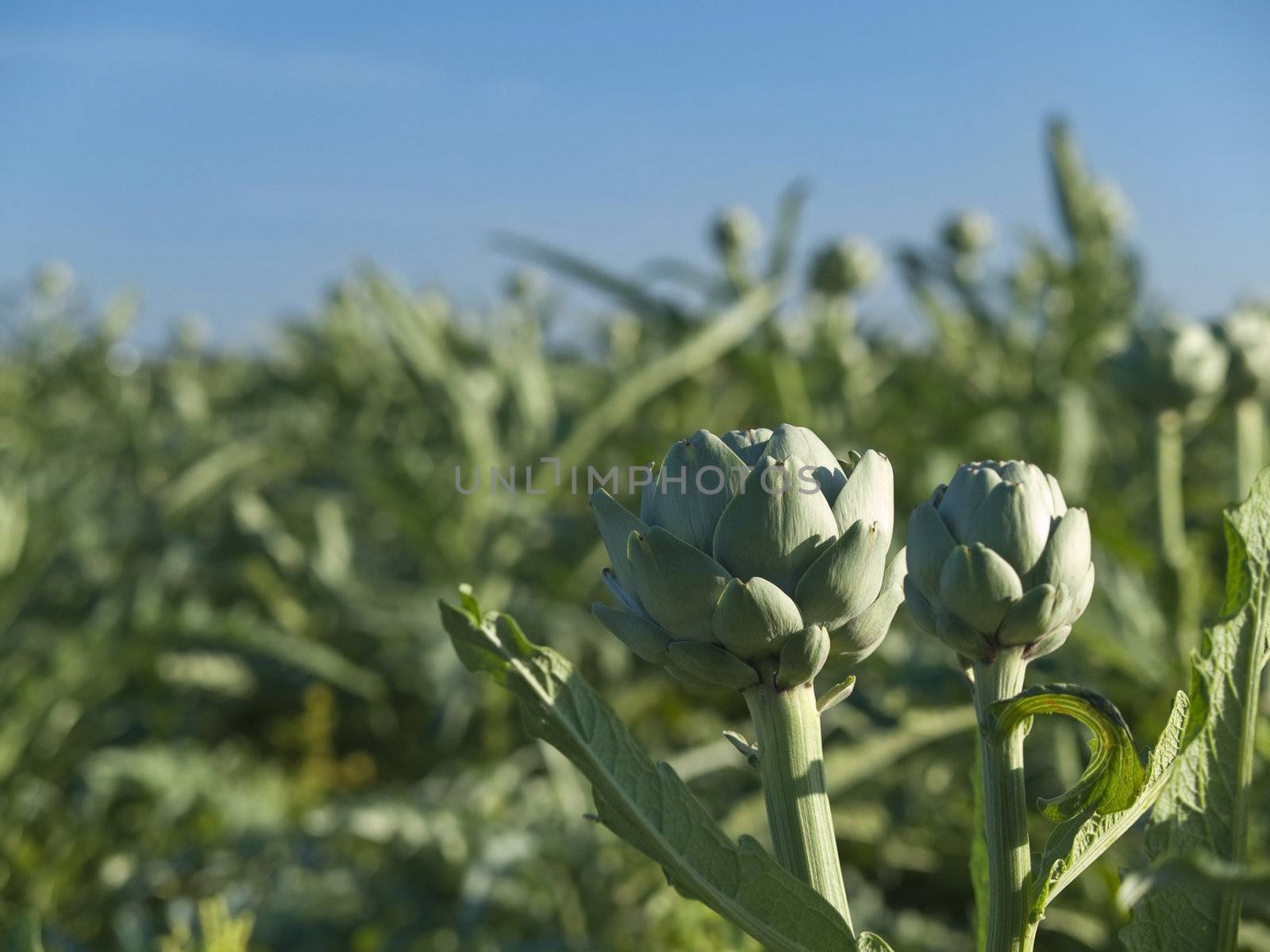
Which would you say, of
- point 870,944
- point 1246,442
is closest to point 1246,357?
point 1246,442

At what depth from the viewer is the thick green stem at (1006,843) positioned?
28 cm

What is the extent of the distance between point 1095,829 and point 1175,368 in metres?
0.68

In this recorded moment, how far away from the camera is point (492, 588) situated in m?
1.19

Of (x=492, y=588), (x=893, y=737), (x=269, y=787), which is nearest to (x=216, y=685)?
(x=269, y=787)

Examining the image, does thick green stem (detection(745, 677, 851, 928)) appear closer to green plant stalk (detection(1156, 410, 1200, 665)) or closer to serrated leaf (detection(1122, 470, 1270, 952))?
serrated leaf (detection(1122, 470, 1270, 952))

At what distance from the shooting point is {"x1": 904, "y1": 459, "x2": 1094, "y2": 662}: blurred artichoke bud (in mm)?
272

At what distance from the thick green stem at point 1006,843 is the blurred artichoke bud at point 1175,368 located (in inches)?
26.8

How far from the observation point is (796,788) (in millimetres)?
283

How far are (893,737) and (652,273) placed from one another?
0.68m

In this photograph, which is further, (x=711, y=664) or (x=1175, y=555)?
(x=1175, y=555)

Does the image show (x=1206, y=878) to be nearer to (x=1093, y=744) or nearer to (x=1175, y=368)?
(x=1093, y=744)

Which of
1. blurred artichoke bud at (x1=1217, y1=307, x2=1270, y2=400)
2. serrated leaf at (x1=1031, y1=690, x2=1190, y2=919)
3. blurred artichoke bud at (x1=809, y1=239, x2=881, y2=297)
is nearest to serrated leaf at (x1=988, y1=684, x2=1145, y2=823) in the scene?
serrated leaf at (x1=1031, y1=690, x2=1190, y2=919)

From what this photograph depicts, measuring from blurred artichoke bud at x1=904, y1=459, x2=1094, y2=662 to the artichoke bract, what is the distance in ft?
0.04

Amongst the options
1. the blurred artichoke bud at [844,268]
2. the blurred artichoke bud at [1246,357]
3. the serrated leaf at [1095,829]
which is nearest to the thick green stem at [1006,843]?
the serrated leaf at [1095,829]
